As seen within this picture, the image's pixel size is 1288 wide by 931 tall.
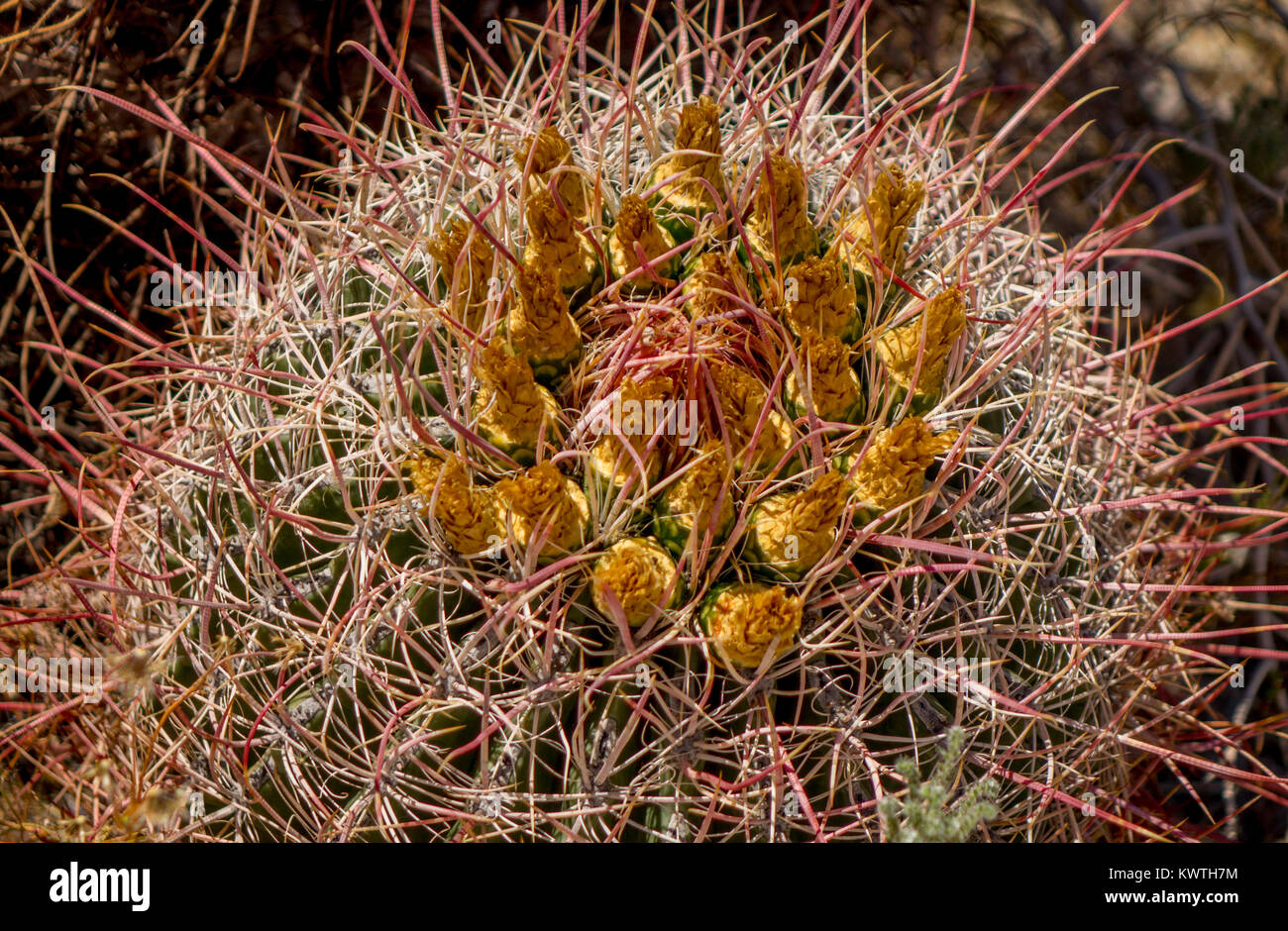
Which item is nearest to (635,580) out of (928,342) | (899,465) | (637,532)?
(637,532)

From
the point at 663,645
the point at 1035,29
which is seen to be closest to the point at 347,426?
the point at 663,645
